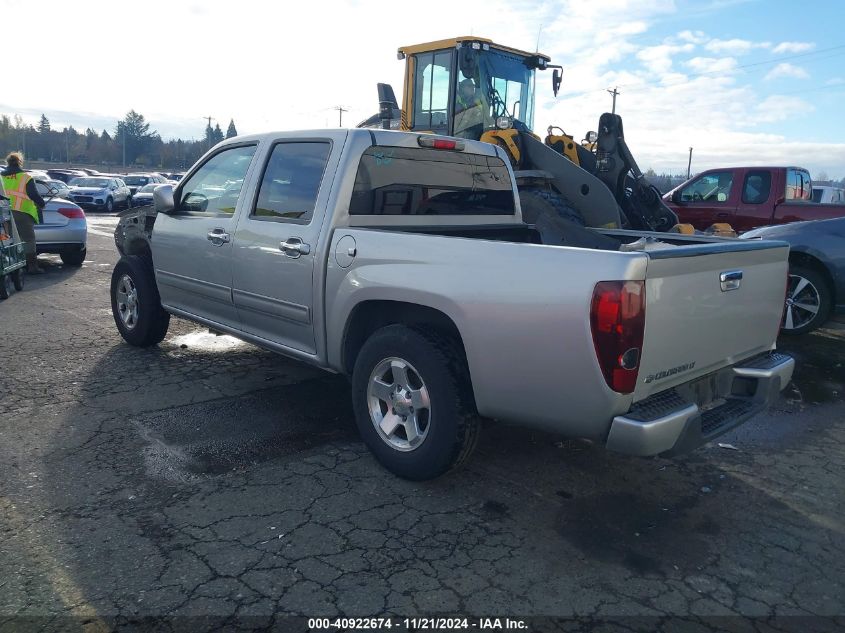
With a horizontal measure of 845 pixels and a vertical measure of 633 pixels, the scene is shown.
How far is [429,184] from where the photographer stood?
479 centimetres

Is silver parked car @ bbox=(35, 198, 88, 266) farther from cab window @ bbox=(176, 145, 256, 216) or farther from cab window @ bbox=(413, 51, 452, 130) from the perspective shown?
cab window @ bbox=(176, 145, 256, 216)

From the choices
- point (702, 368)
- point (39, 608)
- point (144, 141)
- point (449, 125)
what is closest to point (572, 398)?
point (702, 368)

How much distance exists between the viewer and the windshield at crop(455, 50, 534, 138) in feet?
31.6

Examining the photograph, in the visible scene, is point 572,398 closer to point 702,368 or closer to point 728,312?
point 702,368

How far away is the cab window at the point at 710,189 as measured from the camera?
442 inches

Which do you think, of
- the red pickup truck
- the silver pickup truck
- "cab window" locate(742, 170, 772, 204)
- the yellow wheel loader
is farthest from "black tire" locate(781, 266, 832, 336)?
"cab window" locate(742, 170, 772, 204)

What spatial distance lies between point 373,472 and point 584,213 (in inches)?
225

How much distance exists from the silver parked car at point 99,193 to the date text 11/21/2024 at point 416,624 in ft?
96.6

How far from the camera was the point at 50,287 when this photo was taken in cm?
959

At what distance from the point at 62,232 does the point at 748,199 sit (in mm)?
11236

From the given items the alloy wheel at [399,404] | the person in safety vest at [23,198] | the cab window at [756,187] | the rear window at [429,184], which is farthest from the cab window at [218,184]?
the cab window at [756,187]

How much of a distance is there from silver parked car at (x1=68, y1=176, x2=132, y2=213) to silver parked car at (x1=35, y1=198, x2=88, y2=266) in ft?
60.9

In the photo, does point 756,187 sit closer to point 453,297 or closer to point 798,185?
point 798,185

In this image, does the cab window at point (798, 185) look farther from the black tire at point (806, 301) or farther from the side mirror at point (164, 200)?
the side mirror at point (164, 200)
